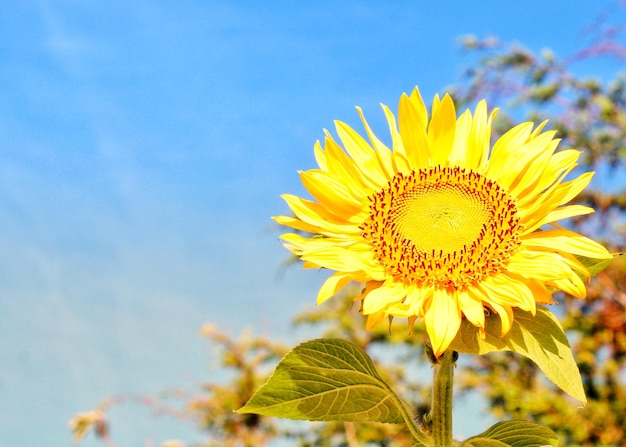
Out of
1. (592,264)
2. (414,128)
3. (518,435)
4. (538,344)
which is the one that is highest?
(414,128)

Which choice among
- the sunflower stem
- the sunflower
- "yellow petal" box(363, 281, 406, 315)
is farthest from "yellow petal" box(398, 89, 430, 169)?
the sunflower stem

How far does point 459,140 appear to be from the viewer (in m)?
1.34

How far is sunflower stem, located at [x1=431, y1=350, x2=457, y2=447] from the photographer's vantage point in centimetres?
117

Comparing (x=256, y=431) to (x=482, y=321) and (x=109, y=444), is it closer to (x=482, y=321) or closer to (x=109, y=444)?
(x=109, y=444)

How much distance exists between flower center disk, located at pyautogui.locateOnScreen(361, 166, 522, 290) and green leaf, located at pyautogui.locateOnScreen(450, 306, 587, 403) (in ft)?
0.32

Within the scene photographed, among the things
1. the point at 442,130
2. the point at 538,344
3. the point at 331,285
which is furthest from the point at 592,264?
the point at 331,285

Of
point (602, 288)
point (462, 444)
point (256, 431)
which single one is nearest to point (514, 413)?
point (602, 288)

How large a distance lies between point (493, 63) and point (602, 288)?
65.6 inches

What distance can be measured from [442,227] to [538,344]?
0.26 meters

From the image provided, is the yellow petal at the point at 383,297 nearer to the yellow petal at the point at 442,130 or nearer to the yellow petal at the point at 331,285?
the yellow petal at the point at 331,285

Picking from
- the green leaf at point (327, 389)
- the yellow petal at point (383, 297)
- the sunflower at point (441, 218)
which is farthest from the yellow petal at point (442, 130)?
the green leaf at point (327, 389)

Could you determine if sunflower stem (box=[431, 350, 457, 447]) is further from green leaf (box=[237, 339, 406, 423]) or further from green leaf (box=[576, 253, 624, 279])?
green leaf (box=[576, 253, 624, 279])

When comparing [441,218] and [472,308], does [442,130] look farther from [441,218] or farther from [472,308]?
[472,308]

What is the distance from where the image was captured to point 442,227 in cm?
127
